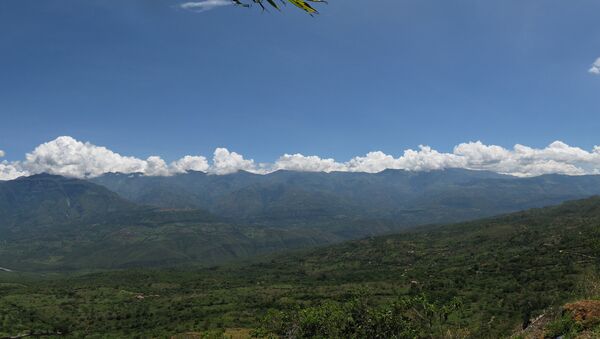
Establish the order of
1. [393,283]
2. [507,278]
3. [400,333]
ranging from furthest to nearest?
[393,283] < [507,278] < [400,333]

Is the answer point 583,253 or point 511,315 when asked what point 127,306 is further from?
point 583,253

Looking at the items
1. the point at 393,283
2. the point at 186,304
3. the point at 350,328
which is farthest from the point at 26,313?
the point at 350,328

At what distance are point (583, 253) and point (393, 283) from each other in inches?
2898

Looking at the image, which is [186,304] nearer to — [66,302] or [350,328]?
[66,302]

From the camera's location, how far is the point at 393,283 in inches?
7298

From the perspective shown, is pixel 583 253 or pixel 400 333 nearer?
pixel 400 333

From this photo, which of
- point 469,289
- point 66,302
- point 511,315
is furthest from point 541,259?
point 66,302

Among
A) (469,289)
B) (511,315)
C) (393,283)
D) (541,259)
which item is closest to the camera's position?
(511,315)

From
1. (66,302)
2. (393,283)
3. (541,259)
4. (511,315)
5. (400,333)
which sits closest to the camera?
Answer: (400,333)

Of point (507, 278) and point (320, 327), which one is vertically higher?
point (320, 327)

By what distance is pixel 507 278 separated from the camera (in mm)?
154625

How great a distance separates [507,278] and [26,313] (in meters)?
198

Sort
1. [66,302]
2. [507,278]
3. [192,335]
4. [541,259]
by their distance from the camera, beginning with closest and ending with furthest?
[192,335]
[507,278]
[541,259]
[66,302]

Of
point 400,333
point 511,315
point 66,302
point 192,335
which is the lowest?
point 66,302
